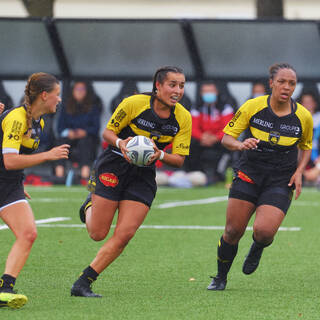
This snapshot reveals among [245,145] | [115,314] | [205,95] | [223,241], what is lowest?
[115,314]

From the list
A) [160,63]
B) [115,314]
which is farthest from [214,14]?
[115,314]

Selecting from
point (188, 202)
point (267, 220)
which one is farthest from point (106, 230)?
point (188, 202)

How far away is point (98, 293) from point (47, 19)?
14.1 meters

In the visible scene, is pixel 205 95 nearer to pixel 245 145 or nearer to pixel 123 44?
pixel 123 44

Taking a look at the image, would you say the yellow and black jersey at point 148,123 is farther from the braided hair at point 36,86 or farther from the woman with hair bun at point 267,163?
the braided hair at point 36,86

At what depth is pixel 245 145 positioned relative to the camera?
799cm

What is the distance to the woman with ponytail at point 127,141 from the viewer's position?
7.93m

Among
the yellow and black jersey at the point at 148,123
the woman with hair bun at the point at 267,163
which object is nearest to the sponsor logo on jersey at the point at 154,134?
the yellow and black jersey at the point at 148,123

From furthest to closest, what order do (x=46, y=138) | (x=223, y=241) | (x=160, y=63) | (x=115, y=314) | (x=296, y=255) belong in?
(x=160, y=63), (x=46, y=138), (x=296, y=255), (x=223, y=241), (x=115, y=314)

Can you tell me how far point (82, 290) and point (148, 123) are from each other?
61.3 inches

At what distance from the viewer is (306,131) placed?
846 cm

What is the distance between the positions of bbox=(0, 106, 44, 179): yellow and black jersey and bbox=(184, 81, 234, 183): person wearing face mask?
12768 millimetres

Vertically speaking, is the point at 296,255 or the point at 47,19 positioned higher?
the point at 47,19

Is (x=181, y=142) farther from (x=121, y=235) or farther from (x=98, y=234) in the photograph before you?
(x=98, y=234)
